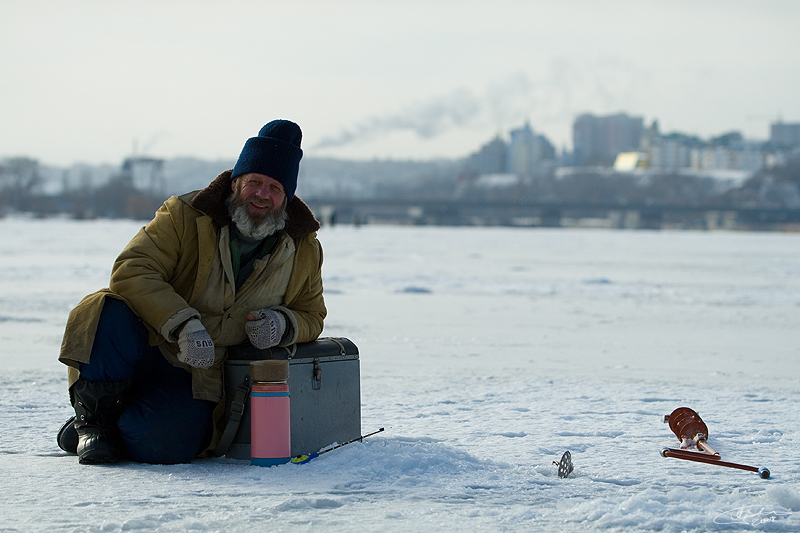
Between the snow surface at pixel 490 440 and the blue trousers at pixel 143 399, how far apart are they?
10 cm

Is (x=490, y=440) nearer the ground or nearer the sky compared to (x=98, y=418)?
nearer the ground

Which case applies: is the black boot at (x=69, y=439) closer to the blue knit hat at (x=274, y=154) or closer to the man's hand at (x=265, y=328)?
the man's hand at (x=265, y=328)

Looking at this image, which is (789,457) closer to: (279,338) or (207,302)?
(279,338)

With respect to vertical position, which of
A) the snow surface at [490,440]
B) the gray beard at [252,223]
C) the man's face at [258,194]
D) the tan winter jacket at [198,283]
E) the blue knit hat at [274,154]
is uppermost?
the blue knit hat at [274,154]

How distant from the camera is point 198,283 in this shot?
12.0ft

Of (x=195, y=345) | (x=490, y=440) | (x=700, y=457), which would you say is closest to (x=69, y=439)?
(x=195, y=345)

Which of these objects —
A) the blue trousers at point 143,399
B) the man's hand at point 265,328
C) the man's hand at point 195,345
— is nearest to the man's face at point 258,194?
the man's hand at point 265,328

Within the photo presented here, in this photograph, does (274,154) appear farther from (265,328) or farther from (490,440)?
(490,440)

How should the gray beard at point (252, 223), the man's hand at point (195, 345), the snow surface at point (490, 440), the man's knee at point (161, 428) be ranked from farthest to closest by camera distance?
the gray beard at point (252, 223) < the man's knee at point (161, 428) < the man's hand at point (195, 345) < the snow surface at point (490, 440)

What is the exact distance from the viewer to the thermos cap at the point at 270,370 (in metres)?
3.46

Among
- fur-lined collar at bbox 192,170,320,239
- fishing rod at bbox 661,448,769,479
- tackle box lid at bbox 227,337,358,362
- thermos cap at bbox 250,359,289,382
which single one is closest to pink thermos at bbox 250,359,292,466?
thermos cap at bbox 250,359,289,382

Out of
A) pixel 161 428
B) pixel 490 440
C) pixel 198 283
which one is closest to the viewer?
pixel 161 428

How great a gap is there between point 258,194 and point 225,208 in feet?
0.56

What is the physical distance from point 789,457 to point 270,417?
212 cm
